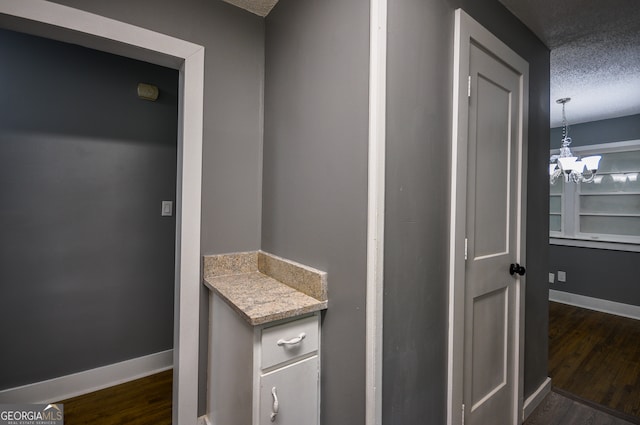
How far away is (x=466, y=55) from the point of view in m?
1.33

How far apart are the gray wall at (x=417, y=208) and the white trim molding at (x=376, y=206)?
4cm

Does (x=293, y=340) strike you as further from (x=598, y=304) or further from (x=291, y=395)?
(x=598, y=304)

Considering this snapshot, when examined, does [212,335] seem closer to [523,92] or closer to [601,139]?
[523,92]

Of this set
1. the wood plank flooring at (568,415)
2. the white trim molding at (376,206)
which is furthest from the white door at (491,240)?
the white trim molding at (376,206)

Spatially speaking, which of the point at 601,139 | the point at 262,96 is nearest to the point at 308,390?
the point at 262,96

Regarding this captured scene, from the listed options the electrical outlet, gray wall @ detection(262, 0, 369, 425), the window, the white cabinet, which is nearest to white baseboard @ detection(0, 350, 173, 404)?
the white cabinet

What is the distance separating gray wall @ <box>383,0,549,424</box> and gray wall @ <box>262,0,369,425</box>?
11 centimetres

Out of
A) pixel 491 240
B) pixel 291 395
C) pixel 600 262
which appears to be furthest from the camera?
pixel 600 262

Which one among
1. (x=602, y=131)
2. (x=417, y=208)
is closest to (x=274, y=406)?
(x=417, y=208)

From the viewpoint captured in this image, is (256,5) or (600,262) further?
(600,262)

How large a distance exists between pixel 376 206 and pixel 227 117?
3.52 feet

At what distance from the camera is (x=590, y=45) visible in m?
2.02

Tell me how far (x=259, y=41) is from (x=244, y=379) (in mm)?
1784

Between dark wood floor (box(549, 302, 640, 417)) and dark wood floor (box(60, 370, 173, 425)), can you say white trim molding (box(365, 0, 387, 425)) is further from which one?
dark wood floor (box(549, 302, 640, 417))
